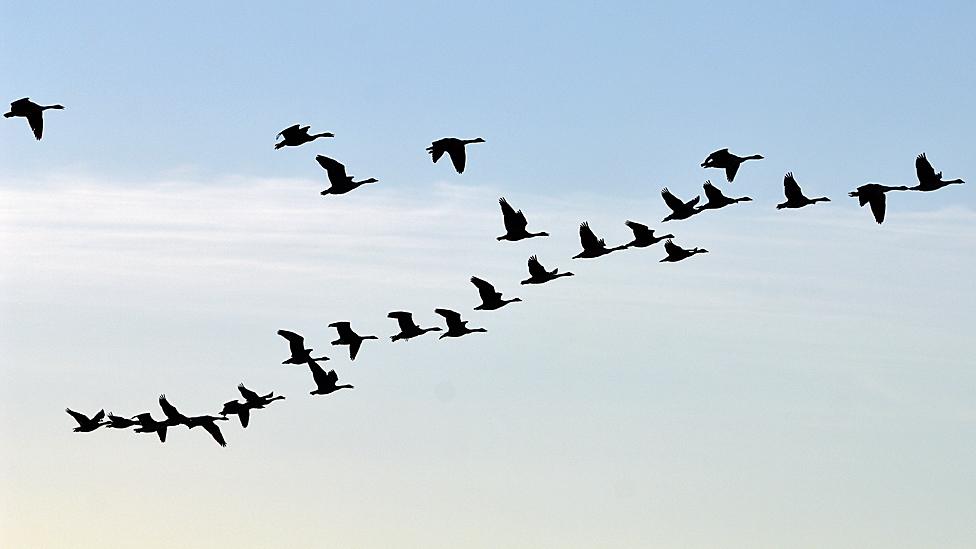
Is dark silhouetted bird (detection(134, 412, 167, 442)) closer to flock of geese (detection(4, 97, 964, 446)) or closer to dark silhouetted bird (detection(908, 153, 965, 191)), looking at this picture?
flock of geese (detection(4, 97, 964, 446))

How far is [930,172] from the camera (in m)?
68.1

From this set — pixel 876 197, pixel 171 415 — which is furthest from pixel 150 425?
pixel 876 197

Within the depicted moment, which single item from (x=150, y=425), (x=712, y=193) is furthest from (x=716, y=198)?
(x=150, y=425)

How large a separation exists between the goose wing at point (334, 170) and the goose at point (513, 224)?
5095mm

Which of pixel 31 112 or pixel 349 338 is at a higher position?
pixel 31 112

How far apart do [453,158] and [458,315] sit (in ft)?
23.7

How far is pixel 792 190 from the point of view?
228 ft

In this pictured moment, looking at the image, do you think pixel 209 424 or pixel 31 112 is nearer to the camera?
pixel 31 112

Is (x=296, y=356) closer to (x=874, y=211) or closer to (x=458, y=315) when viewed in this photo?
(x=458, y=315)

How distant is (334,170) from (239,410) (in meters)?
13.4

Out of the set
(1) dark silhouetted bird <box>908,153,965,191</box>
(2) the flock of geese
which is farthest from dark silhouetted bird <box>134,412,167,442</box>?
(1) dark silhouetted bird <box>908,153,965,191</box>

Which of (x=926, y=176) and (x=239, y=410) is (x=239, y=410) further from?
(x=926, y=176)

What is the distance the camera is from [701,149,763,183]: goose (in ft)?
226

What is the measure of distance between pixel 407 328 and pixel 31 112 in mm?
15572
